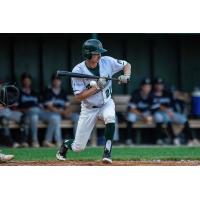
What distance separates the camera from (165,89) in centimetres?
1502

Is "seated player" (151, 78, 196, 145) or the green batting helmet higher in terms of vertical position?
the green batting helmet

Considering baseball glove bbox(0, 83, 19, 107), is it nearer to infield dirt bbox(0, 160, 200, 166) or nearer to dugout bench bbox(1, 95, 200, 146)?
infield dirt bbox(0, 160, 200, 166)

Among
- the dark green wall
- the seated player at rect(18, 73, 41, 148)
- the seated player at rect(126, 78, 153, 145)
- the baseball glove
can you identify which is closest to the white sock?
the baseball glove

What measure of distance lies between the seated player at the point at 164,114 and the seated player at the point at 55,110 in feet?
5.16

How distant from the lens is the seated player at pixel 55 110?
14.3m

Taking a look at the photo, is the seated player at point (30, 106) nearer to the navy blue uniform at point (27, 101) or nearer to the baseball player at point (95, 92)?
the navy blue uniform at point (27, 101)

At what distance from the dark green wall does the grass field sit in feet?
9.05

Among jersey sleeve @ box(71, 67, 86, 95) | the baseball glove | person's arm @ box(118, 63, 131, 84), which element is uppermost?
person's arm @ box(118, 63, 131, 84)

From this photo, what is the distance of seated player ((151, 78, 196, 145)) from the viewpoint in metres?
14.7

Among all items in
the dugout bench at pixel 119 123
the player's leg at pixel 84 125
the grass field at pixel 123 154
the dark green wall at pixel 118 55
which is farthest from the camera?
the dark green wall at pixel 118 55

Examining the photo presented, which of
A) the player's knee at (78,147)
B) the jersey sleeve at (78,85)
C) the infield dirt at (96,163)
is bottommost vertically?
the infield dirt at (96,163)

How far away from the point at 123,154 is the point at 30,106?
121 inches

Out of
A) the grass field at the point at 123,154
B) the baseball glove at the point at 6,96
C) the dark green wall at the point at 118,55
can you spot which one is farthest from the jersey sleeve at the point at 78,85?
the dark green wall at the point at 118,55

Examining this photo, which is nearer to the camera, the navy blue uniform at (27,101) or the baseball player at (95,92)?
the baseball player at (95,92)
